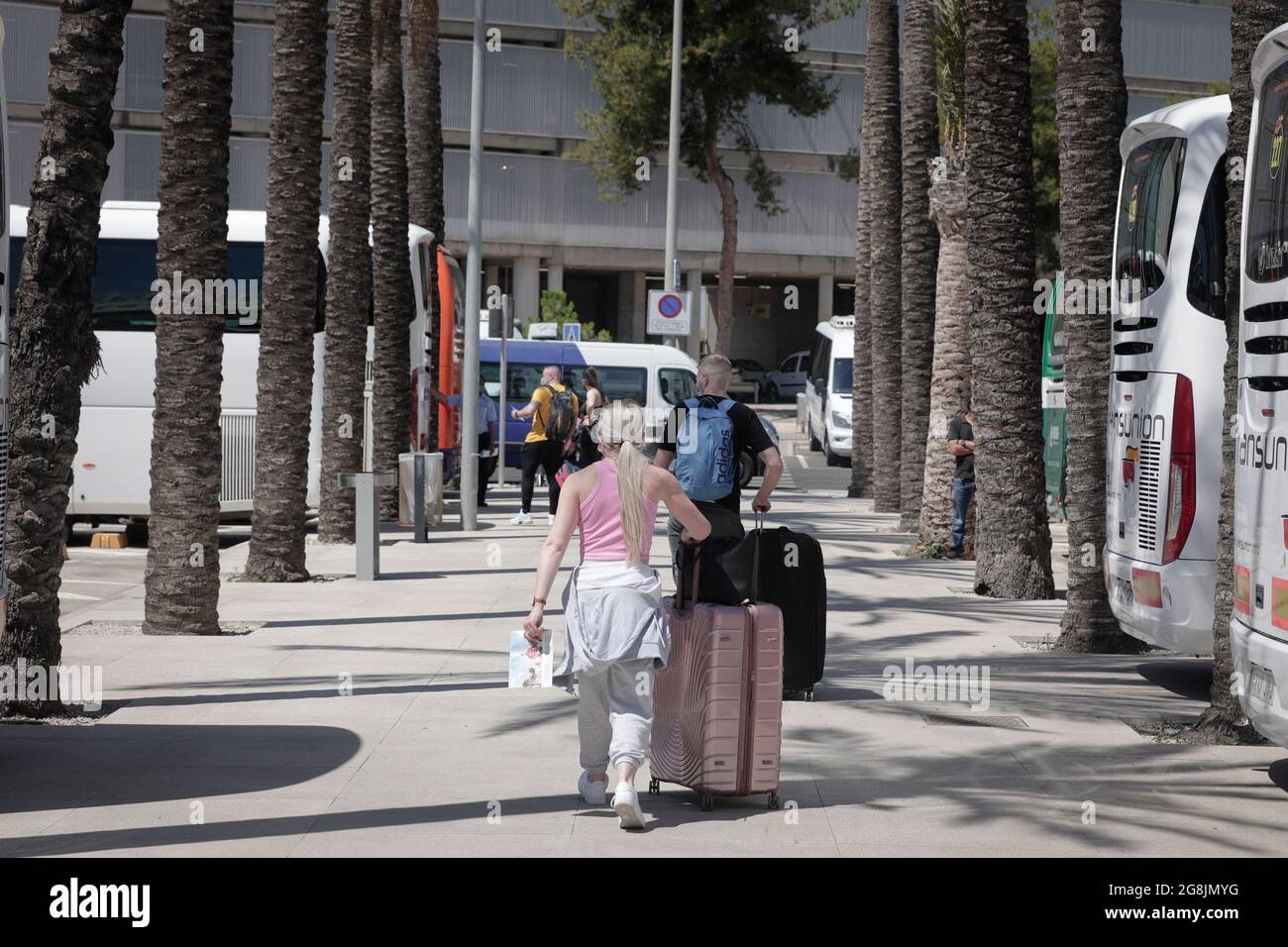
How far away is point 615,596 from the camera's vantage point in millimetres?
6523

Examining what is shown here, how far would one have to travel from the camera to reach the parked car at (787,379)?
6050 centimetres

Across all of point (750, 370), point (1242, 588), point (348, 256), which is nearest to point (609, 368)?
point (348, 256)

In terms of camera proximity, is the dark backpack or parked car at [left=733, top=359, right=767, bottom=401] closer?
the dark backpack

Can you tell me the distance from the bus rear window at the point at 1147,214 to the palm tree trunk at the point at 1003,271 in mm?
3251

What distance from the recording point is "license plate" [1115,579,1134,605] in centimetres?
949

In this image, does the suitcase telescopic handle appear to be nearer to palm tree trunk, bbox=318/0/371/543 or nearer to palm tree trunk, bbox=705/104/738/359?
palm tree trunk, bbox=318/0/371/543

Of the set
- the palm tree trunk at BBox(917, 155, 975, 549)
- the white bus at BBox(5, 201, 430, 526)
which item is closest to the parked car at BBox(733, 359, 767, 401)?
the white bus at BBox(5, 201, 430, 526)

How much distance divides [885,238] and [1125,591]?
14765 mm

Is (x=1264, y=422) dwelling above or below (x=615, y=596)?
above

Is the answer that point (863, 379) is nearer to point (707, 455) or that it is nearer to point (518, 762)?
point (707, 455)

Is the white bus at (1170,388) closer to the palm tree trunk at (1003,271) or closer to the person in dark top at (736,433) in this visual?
the person in dark top at (736,433)

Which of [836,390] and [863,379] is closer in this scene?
[863,379]

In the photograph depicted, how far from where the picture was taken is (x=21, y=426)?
331 inches

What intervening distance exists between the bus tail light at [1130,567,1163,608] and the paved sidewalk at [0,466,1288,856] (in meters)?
0.62
